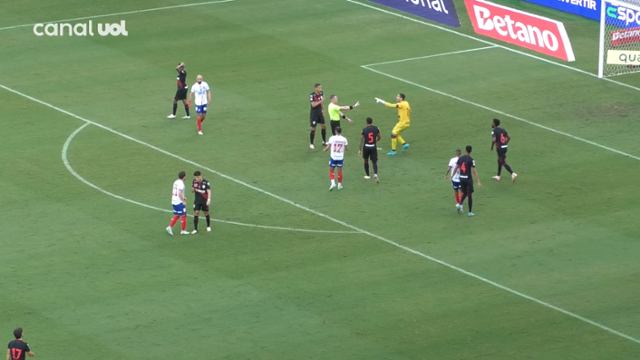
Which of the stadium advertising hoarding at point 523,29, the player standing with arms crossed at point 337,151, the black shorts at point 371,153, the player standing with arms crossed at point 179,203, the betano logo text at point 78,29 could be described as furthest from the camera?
the betano logo text at point 78,29

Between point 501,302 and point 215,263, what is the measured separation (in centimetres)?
711

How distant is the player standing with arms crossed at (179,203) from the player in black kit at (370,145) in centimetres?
609

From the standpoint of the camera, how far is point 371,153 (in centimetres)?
3569

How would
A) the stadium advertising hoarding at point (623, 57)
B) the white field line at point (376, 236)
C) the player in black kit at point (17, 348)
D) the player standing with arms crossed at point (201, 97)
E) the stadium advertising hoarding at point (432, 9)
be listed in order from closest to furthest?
the player in black kit at point (17, 348)
the white field line at point (376, 236)
the player standing with arms crossed at point (201, 97)
the stadium advertising hoarding at point (432, 9)
the stadium advertising hoarding at point (623, 57)

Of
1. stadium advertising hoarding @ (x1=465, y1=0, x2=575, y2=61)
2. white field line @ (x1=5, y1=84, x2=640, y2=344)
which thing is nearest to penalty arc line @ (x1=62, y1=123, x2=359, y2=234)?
white field line @ (x1=5, y1=84, x2=640, y2=344)

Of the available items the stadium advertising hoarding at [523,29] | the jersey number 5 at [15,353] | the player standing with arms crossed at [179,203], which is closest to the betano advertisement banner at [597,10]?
the stadium advertising hoarding at [523,29]

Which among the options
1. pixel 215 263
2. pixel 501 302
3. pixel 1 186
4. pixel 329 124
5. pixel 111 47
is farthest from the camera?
pixel 111 47

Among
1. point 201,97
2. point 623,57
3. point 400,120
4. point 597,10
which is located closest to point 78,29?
point 201,97

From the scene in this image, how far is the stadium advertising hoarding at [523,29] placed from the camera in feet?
125

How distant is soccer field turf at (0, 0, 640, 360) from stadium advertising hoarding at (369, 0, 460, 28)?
3.61 feet

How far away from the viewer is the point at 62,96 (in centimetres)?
4394

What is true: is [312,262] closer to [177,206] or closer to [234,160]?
[177,206]

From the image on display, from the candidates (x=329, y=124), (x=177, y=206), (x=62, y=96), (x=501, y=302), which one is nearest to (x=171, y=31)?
(x=62, y=96)

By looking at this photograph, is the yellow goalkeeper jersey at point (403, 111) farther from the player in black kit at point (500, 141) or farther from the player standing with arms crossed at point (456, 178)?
the player standing with arms crossed at point (456, 178)
